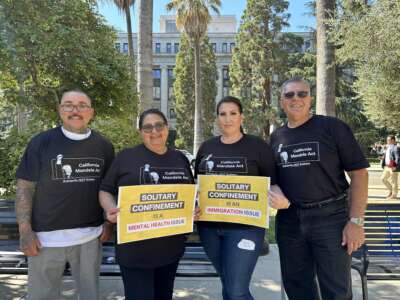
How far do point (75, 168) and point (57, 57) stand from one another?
4.45 metres

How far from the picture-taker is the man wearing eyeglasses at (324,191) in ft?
9.71

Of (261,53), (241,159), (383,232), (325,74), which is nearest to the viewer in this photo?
(241,159)

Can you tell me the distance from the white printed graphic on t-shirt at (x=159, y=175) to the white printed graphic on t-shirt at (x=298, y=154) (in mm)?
825

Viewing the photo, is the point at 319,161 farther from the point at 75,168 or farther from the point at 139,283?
the point at 75,168

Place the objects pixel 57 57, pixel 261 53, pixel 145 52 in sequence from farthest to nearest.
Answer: pixel 261 53, pixel 145 52, pixel 57 57

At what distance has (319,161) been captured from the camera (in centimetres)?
297

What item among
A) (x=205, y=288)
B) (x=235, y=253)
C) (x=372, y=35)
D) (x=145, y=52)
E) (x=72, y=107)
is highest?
(x=372, y=35)

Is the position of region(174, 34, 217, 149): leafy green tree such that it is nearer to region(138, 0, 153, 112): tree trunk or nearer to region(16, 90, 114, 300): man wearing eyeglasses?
region(138, 0, 153, 112): tree trunk

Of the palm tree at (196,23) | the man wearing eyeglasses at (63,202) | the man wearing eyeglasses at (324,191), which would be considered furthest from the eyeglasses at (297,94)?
the palm tree at (196,23)

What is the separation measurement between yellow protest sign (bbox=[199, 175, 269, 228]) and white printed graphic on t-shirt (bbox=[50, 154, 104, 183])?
2.82 feet

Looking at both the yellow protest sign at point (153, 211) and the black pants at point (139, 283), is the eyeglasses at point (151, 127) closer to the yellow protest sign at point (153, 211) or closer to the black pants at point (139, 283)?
the yellow protest sign at point (153, 211)

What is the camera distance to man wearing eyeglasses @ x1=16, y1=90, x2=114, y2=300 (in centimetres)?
290

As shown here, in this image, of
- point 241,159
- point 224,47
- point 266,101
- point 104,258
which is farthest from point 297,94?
point 224,47

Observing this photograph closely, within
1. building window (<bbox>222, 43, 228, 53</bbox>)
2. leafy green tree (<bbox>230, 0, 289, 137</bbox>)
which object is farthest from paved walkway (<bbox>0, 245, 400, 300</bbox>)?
building window (<bbox>222, 43, 228, 53</bbox>)
